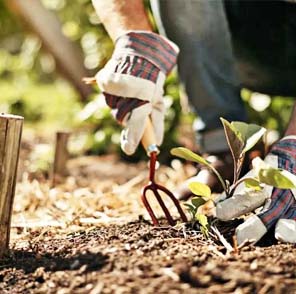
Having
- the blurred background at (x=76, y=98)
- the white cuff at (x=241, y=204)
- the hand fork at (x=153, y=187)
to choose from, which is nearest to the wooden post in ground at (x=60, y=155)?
the blurred background at (x=76, y=98)

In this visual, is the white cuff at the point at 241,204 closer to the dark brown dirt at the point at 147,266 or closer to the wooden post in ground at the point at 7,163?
the dark brown dirt at the point at 147,266

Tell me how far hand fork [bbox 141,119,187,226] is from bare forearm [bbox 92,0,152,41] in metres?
0.26

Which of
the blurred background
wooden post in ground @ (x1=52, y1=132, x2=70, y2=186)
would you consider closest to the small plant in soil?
the blurred background

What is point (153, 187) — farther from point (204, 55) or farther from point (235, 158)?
point (204, 55)

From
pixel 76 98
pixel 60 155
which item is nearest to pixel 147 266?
pixel 60 155

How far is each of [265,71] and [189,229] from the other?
138 cm

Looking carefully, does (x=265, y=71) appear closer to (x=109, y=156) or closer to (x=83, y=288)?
(x=109, y=156)

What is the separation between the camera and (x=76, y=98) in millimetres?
4375

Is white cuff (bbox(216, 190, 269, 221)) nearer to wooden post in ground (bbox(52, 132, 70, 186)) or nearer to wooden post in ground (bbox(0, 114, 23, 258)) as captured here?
wooden post in ground (bbox(0, 114, 23, 258))

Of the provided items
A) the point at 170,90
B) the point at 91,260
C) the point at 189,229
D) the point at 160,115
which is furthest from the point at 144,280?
the point at 170,90

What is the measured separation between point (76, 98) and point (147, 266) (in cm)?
307

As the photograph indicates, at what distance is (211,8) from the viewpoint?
2545mm

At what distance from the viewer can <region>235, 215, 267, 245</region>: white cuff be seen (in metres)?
1.59

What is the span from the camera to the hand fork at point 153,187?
1.89 m
